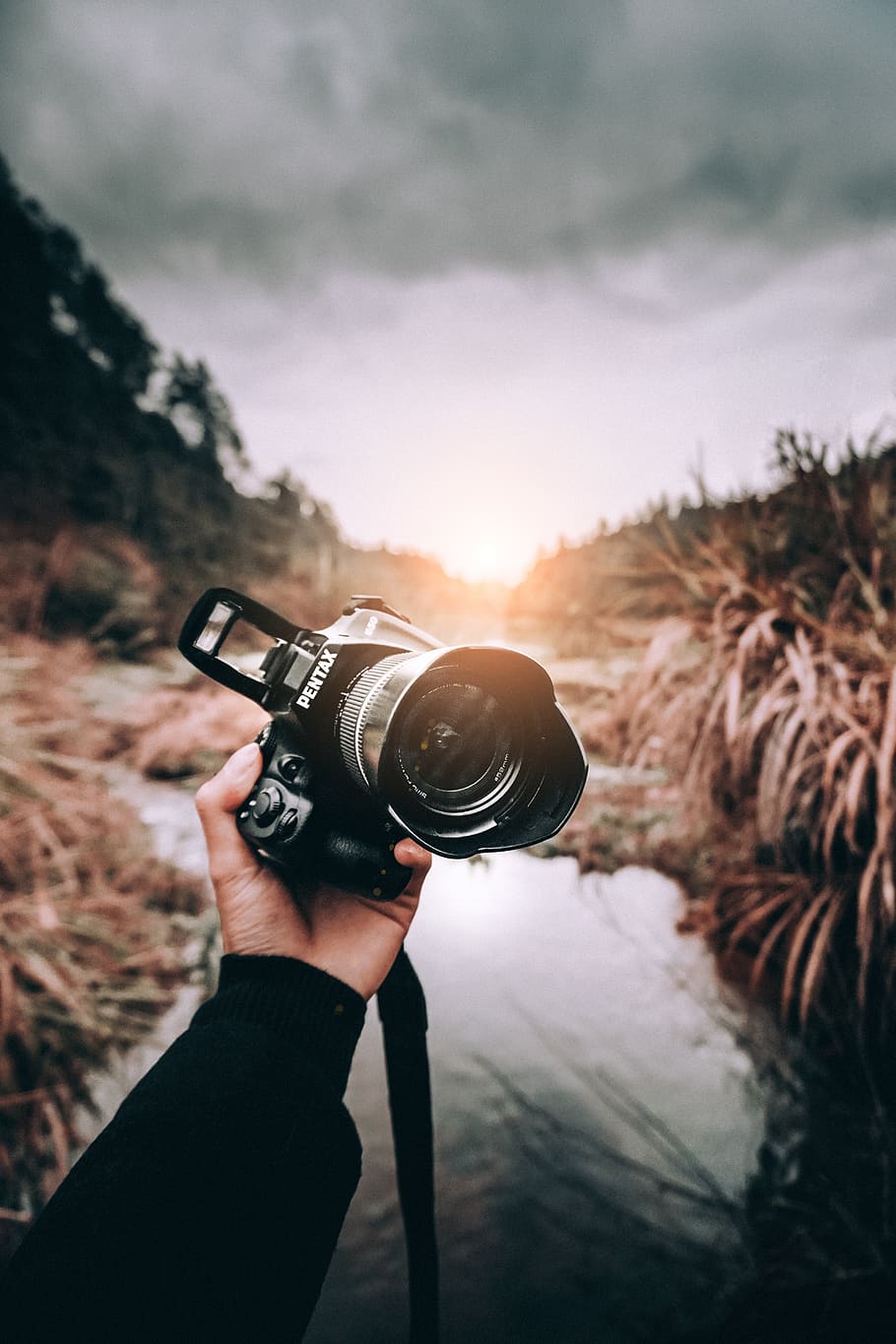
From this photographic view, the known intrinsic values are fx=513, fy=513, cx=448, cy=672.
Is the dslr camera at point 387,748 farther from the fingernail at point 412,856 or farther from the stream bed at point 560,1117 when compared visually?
the stream bed at point 560,1117

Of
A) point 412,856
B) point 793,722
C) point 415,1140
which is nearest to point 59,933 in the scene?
point 415,1140

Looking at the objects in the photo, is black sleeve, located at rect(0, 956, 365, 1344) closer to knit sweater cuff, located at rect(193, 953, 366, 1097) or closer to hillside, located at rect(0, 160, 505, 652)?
knit sweater cuff, located at rect(193, 953, 366, 1097)

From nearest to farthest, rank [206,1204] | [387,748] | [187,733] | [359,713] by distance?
[206,1204] → [387,748] → [359,713] → [187,733]

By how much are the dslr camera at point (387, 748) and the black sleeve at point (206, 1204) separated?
0.22 meters

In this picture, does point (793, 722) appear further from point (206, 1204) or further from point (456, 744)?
point (206, 1204)

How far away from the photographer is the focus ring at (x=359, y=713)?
2.19 feet

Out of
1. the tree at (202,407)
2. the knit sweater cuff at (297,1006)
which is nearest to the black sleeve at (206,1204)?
the knit sweater cuff at (297,1006)

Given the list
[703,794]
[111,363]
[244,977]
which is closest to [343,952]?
[244,977]

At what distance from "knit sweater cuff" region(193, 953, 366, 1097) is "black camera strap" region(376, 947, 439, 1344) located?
0.58 feet

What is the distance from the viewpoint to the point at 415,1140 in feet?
2.55

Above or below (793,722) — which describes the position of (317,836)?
below

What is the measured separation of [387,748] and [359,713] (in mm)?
131

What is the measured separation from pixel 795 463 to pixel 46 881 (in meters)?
2.34

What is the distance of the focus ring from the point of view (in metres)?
0.67
